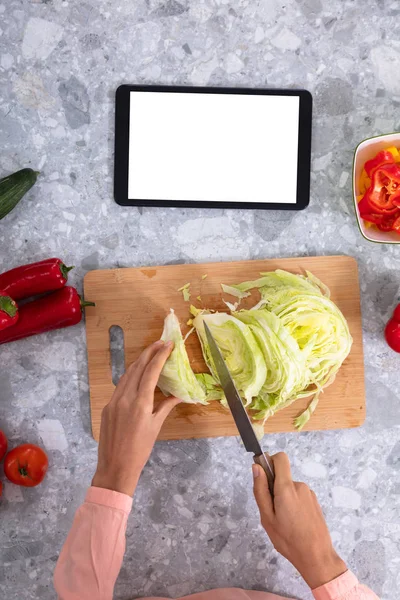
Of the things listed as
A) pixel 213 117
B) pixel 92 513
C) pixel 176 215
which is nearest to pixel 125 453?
pixel 92 513

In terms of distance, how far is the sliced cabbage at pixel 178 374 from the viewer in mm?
1950

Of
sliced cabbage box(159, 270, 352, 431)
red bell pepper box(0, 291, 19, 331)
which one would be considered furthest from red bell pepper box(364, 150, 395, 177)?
red bell pepper box(0, 291, 19, 331)

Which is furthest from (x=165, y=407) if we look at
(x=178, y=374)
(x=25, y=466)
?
(x=25, y=466)

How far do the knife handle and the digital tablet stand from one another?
863 millimetres

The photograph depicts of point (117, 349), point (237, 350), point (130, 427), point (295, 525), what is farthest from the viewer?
point (117, 349)

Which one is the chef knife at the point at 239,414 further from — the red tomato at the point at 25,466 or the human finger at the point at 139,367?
the red tomato at the point at 25,466

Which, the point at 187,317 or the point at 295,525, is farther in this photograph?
the point at 187,317

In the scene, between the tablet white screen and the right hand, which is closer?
the right hand

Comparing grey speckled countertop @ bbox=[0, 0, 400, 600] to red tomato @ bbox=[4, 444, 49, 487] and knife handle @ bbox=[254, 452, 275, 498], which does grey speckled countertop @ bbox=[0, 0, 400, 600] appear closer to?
red tomato @ bbox=[4, 444, 49, 487]

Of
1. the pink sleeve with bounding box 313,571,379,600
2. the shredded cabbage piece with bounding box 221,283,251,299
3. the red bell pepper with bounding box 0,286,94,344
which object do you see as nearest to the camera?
the pink sleeve with bounding box 313,571,379,600

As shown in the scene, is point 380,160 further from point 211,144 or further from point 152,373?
point 152,373

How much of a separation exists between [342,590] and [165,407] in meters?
0.76

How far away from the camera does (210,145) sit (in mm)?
2092

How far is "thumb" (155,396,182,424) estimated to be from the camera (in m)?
1.95
